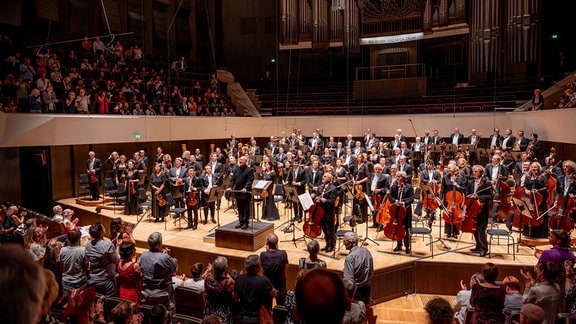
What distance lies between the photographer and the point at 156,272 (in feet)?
16.4

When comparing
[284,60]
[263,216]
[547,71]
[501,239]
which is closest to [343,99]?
[284,60]

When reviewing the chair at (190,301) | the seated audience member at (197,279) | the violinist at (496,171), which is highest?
the violinist at (496,171)

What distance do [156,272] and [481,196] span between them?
5131 millimetres

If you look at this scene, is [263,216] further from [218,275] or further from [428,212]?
[218,275]

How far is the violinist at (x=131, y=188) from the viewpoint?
11336 millimetres

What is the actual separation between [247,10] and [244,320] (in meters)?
21.0

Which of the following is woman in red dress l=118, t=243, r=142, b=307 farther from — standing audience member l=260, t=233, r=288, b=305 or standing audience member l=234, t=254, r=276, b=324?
standing audience member l=260, t=233, r=288, b=305

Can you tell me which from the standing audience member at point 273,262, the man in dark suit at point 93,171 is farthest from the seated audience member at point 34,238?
the man in dark suit at point 93,171

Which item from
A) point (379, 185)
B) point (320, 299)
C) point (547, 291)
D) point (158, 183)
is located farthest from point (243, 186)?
point (320, 299)

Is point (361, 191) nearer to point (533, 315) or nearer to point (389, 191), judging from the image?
point (389, 191)

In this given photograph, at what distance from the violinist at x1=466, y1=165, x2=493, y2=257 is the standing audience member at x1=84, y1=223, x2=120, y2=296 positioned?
5385mm

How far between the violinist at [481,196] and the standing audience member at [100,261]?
539 cm

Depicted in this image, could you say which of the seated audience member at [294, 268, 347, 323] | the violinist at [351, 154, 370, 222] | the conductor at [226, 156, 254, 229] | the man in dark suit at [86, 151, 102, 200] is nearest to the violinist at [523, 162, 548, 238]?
the violinist at [351, 154, 370, 222]

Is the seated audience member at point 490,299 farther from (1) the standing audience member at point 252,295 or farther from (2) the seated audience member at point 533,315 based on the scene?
(1) the standing audience member at point 252,295
